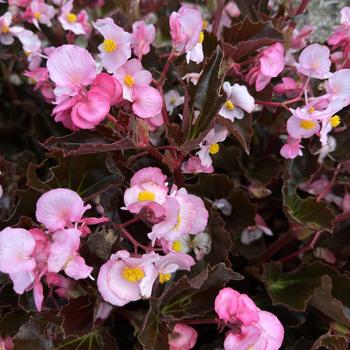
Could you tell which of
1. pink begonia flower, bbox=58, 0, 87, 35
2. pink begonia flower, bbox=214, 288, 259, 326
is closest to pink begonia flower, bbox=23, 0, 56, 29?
pink begonia flower, bbox=58, 0, 87, 35

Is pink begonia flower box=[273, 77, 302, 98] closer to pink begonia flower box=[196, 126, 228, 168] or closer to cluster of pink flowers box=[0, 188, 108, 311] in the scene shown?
pink begonia flower box=[196, 126, 228, 168]

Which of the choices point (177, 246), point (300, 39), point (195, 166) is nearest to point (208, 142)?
point (195, 166)

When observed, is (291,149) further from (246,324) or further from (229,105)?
(246,324)

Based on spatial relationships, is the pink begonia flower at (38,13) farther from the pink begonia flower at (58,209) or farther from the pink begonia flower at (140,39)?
the pink begonia flower at (58,209)

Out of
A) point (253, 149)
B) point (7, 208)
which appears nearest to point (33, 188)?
point (7, 208)

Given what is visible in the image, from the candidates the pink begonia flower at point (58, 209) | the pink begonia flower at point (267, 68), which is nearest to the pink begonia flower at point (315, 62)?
the pink begonia flower at point (267, 68)
